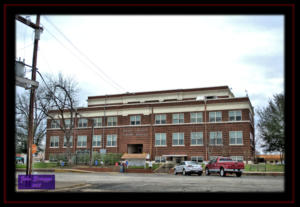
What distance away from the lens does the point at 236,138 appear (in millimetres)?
45938

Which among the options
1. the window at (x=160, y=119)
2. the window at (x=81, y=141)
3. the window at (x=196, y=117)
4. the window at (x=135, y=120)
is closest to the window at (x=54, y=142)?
the window at (x=81, y=141)

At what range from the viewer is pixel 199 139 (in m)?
48.2

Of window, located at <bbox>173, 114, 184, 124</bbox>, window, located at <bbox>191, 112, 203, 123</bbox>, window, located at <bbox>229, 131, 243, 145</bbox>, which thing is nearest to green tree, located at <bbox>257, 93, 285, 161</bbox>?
window, located at <bbox>229, 131, 243, 145</bbox>

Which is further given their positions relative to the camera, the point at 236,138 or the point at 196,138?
the point at 196,138

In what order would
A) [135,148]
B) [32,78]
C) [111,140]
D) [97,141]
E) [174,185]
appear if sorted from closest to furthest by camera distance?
[174,185] < [32,78] < [135,148] < [111,140] < [97,141]

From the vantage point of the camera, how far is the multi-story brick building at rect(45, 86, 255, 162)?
46.3m

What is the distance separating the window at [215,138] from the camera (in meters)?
46.6

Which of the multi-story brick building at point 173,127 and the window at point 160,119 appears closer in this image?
the multi-story brick building at point 173,127

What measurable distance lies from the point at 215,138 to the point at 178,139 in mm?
5992

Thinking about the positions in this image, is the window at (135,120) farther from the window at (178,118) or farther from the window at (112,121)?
the window at (178,118)

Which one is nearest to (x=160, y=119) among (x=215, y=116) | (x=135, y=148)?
(x=135, y=148)

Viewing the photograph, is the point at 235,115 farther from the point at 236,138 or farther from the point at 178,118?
the point at 178,118

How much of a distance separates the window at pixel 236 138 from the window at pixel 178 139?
7.50 metres
